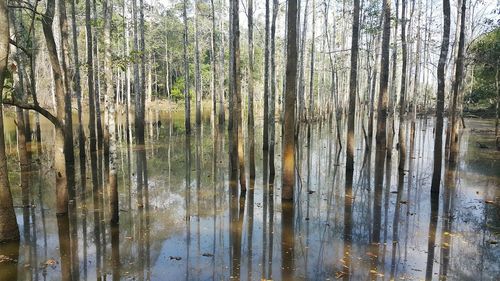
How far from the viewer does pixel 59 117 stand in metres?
8.46

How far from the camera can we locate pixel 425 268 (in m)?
6.31

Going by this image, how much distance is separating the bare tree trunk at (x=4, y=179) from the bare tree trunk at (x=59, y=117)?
133cm

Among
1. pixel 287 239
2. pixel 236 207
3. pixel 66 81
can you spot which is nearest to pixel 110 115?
pixel 236 207

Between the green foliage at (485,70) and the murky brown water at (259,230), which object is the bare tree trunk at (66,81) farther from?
the green foliage at (485,70)

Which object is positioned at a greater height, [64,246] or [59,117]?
[59,117]

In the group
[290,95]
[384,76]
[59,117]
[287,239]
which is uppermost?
[384,76]

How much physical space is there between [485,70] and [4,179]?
123 feet

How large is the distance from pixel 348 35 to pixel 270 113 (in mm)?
34110

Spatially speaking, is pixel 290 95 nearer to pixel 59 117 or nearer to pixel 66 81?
pixel 59 117

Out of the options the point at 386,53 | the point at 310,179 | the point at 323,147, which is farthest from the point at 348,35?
the point at 310,179

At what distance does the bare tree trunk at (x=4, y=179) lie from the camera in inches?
254

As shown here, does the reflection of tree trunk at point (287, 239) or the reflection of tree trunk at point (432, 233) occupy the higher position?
the reflection of tree trunk at point (432, 233)

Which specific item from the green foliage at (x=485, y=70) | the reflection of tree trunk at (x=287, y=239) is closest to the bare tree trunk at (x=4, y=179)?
the reflection of tree trunk at (x=287, y=239)

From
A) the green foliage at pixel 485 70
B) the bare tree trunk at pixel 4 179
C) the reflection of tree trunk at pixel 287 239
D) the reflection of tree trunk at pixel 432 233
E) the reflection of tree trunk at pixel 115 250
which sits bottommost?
the reflection of tree trunk at pixel 287 239
